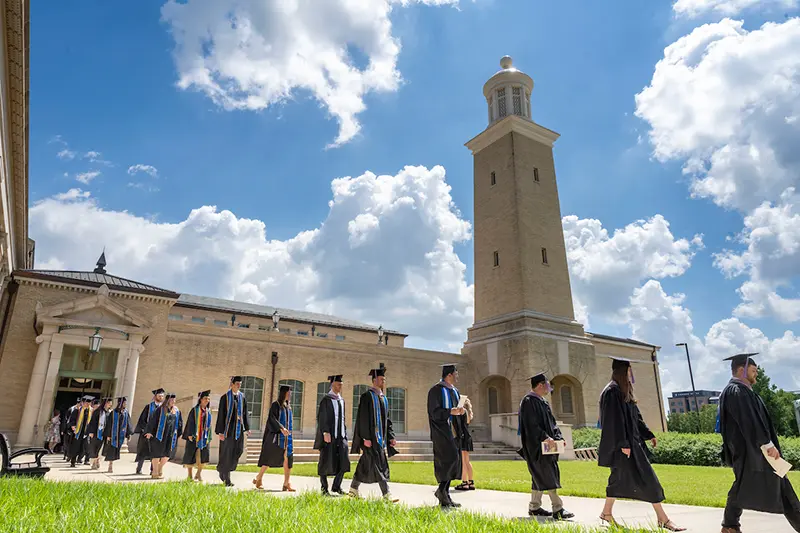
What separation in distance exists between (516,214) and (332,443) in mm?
22021

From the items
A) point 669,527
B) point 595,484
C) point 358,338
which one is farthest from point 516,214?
point 669,527

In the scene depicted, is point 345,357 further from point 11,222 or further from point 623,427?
point 623,427

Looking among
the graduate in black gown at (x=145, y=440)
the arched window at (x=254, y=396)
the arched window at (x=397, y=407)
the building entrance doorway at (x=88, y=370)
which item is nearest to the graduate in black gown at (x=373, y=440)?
the graduate in black gown at (x=145, y=440)

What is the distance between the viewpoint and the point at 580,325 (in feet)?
94.6

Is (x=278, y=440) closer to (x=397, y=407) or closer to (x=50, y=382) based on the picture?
(x=50, y=382)

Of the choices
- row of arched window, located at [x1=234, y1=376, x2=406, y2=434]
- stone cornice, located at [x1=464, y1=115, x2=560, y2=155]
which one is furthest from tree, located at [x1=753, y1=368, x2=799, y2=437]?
row of arched window, located at [x1=234, y1=376, x2=406, y2=434]

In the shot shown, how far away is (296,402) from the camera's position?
24.0 m

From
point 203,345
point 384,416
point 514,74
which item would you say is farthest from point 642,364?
point 384,416

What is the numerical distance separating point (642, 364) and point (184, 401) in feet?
97.6

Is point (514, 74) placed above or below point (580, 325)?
above

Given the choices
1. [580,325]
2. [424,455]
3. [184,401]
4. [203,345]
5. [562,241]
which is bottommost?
[424,455]

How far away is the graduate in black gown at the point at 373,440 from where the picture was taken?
27.1ft

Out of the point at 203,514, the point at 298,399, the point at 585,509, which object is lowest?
the point at 585,509

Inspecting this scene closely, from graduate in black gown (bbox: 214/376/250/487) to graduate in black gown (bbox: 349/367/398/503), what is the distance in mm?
3285
